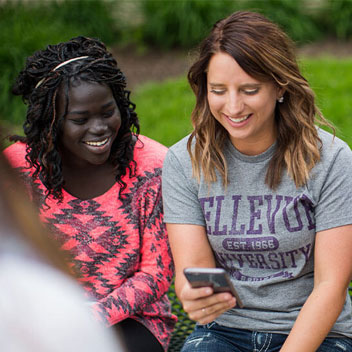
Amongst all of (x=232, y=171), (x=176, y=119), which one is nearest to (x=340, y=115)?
(x=176, y=119)

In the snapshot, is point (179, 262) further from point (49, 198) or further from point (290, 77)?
point (290, 77)

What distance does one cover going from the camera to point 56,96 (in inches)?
96.4

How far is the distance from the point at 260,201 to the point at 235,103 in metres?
0.37

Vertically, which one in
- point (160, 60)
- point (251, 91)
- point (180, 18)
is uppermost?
point (251, 91)

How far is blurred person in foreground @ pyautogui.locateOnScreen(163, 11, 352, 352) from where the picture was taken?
2.25 metres

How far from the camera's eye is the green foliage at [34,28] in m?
6.59

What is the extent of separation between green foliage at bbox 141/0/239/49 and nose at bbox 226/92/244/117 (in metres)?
5.43

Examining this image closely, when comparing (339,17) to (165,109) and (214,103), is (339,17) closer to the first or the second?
(165,109)

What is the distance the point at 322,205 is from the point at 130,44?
6.13 m

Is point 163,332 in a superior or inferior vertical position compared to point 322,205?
inferior

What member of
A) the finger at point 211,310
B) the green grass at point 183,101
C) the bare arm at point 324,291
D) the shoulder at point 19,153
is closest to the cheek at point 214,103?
the bare arm at point 324,291

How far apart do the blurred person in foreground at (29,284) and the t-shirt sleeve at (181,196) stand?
1551 millimetres

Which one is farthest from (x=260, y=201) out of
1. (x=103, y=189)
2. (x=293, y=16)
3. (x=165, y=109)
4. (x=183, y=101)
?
(x=293, y=16)

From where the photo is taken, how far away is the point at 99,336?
3.08 ft
